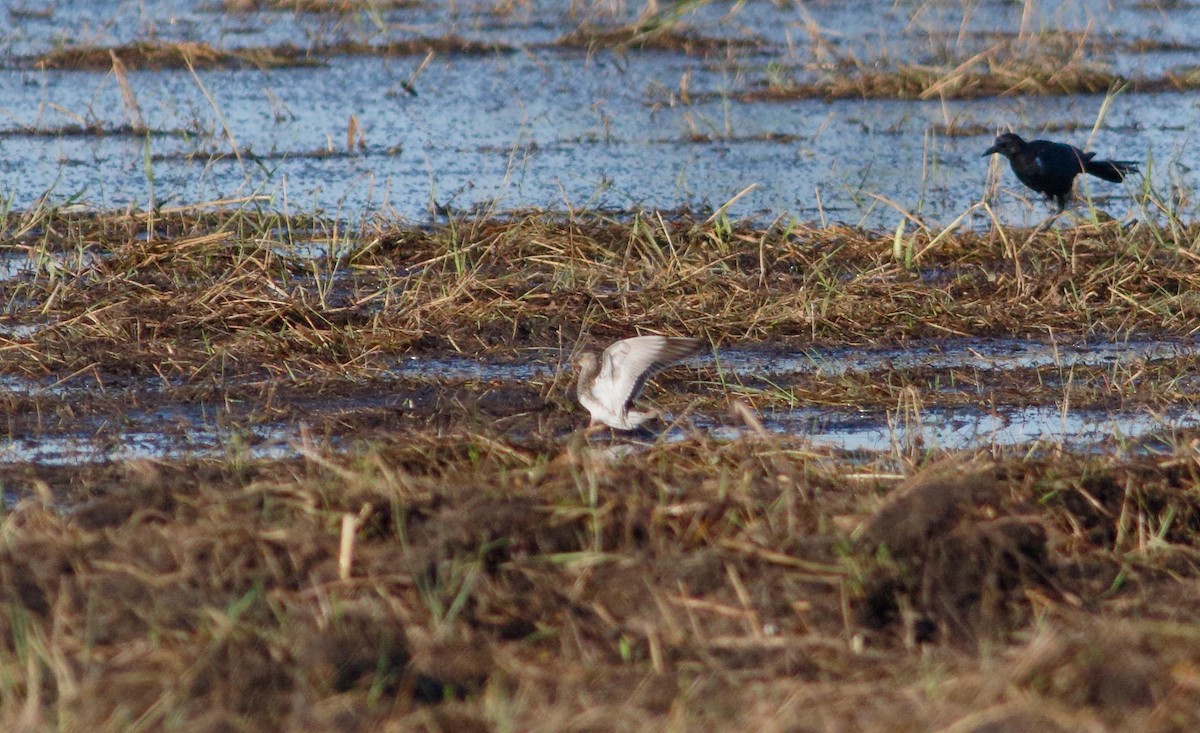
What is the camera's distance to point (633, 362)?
4.86m

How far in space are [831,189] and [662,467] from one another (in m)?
5.13

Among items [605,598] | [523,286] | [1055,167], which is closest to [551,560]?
[605,598]

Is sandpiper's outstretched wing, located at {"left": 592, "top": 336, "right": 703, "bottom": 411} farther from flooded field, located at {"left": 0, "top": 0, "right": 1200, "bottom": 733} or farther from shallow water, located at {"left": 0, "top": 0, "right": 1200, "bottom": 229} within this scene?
shallow water, located at {"left": 0, "top": 0, "right": 1200, "bottom": 229}

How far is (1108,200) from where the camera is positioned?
30.2 feet

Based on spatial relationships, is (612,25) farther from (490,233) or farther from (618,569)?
(618,569)

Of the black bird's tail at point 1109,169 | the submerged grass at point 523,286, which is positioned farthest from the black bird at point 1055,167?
the submerged grass at point 523,286

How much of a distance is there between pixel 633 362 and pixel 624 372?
4 cm

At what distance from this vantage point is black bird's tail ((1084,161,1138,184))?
28.2 ft

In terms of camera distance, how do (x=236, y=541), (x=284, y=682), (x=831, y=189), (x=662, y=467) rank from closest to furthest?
(x=284, y=682)
(x=236, y=541)
(x=662, y=467)
(x=831, y=189)

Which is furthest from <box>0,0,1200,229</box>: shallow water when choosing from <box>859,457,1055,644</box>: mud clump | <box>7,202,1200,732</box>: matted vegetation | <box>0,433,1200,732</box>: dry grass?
<box>859,457,1055,644</box>: mud clump

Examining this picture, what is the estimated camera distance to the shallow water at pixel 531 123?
28.9 ft

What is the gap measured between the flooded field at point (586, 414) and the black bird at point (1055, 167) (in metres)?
0.20


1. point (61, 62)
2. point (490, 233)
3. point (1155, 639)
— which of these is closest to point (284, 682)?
point (1155, 639)

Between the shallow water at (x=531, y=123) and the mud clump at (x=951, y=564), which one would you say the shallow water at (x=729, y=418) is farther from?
the shallow water at (x=531, y=123)
